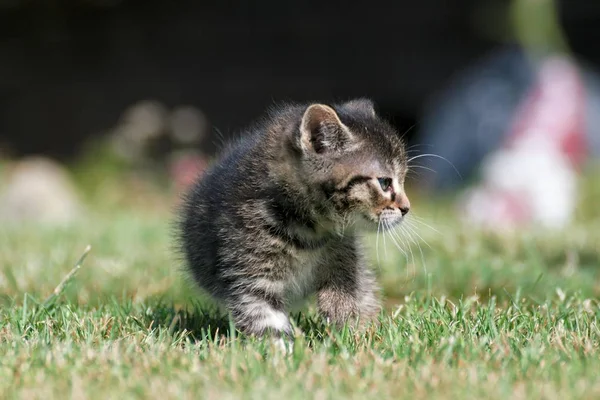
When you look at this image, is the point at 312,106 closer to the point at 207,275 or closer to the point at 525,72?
the point at 207,275

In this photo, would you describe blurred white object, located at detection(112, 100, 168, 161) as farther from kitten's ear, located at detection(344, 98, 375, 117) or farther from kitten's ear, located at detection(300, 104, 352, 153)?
kitten's ear, located at detection(300, 104, 352, 153)

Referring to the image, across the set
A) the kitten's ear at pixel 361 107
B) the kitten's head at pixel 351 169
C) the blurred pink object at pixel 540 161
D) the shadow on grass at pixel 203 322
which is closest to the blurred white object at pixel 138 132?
the blurred pink object at pixel 540 161

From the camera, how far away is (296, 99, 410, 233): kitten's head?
3.41 meters

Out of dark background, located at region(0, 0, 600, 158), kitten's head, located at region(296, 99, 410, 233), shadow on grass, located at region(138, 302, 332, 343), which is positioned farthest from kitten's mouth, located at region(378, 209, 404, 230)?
dark background, located at region(0, 0, 600, 158)

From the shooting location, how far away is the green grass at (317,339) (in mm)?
2547

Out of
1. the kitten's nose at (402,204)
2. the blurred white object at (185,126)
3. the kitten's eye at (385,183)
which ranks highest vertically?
the kitten's eye at (385,183)

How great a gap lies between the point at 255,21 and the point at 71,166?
3.37 m

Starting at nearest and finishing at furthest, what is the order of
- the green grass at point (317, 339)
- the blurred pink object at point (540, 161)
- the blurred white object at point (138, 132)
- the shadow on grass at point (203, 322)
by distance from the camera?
the green grass at point (317, 339) → the shadow on grass at point (203, 322) → the blurred pink object at point (540, 161) → the blurred white object at point (138, 132)

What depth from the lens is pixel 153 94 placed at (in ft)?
42.2

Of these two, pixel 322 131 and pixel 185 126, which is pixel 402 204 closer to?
pixel 322 131

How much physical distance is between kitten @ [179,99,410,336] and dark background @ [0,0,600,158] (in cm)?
929

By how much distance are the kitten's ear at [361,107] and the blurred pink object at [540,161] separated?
14.4 ft

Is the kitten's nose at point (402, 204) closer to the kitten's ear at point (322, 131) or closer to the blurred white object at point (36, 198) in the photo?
the kitten's ear at point (322, 131)

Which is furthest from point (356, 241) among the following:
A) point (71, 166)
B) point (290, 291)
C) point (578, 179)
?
point (71, 166)
